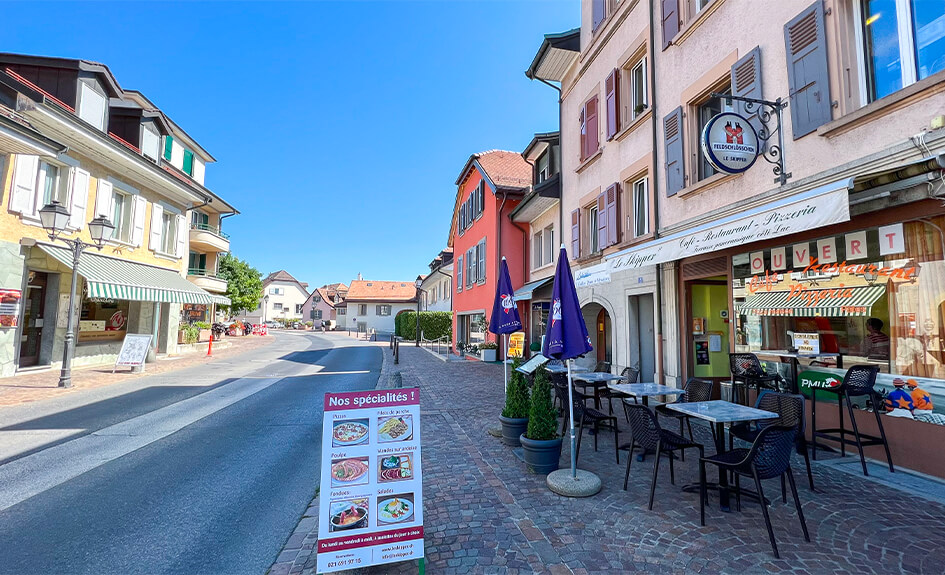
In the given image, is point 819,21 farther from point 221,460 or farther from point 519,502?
point 221,460

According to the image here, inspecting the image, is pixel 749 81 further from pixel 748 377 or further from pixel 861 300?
pixel 748 377

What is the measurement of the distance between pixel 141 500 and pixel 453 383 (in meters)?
8.55

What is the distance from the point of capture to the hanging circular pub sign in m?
5.80

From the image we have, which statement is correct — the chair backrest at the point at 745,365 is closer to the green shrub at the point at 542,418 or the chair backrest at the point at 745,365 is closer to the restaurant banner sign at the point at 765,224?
the restaurant banner sign at the point at 765,224

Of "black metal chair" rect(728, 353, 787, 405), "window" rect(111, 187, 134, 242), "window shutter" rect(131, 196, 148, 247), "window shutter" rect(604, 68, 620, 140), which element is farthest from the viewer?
"window shutter" rect(131, 196, 148, 247)

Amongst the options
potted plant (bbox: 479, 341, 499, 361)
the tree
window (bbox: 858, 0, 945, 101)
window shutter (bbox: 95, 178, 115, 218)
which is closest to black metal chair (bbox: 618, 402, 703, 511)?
window (bbox: 858, 0, 945, 101)

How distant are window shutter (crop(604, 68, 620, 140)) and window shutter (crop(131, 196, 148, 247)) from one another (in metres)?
16.7

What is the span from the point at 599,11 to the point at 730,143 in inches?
318

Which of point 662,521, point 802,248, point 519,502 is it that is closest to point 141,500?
point 519,502

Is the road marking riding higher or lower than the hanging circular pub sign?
lower

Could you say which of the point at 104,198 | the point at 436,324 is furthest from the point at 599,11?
the point at 436,324

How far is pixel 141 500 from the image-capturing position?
4.30 m

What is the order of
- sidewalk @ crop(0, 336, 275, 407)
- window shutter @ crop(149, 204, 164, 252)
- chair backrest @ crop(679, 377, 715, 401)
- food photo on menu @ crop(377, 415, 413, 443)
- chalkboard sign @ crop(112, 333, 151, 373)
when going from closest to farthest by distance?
food photo on menu @ crop(377, 415, 413, 443)
chair backrest @ crop(679, 377, 715, 401)
sidewalk @ crop(0, 336, 275, 407)
chalkboard sign @ crop(112, 333, 151, 373)
window shutter @ crop(149, 204, 164, 252)

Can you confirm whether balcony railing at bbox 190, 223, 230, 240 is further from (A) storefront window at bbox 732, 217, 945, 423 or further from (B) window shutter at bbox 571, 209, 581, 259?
(A) storefront window at bbox 732, 217, 945, 423
